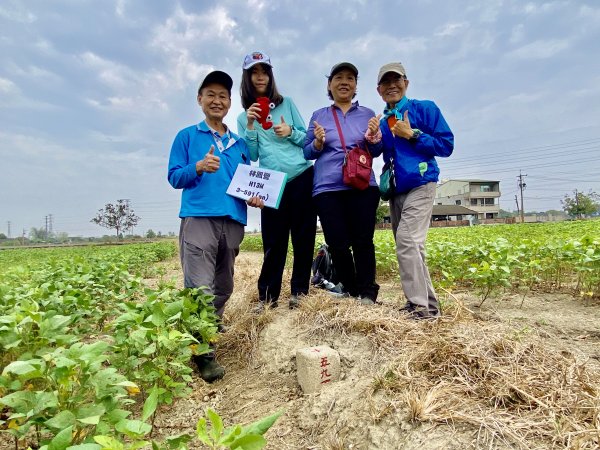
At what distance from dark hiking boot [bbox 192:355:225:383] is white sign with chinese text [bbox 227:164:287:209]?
1095 millimetres

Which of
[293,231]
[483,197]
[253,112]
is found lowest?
[293,231]

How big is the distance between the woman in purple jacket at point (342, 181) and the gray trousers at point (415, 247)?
28 centimetres

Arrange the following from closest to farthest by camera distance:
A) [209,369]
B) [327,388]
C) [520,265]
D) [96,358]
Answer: [96,358] → [327,388] → [209,369] → [520,265]

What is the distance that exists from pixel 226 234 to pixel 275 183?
1.65ft

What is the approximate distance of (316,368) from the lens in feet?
6.84

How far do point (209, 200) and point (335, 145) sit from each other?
1.03 m

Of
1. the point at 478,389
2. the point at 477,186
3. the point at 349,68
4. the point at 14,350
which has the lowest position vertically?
the point at 478,389

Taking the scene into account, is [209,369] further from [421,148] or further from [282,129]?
[421,148]

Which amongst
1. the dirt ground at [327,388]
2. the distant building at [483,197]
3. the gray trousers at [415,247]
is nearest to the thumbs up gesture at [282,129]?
the gray trousers at [415,247]

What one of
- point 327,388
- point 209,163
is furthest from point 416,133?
point 327,388

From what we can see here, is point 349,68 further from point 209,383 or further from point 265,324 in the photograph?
point 209,383

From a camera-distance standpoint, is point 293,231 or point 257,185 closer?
point 257,185

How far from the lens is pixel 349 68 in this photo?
117 inches

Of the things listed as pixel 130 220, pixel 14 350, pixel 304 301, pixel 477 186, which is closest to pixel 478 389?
pixel 304 301
